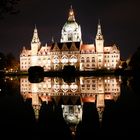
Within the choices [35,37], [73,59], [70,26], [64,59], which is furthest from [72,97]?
[70,26]

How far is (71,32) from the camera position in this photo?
16612 cm

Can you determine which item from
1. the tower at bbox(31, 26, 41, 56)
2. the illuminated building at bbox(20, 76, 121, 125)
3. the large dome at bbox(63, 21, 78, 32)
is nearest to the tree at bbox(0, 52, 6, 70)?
the tower at bbox(31, 26, 41, 56)

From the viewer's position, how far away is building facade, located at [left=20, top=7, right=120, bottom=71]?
5635 inches

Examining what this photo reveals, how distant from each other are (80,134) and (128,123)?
2.55m

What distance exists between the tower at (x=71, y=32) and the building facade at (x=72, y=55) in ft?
8.12

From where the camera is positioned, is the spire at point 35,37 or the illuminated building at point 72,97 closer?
the illuminated building at point 72,97

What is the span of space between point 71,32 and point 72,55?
22830mm

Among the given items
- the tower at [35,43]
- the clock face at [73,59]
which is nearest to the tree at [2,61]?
the tower at [35,43]

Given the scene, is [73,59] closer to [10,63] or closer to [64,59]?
[64,59]

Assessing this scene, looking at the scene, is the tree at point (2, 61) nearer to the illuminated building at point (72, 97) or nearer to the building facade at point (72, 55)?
the building facade at point (72, 55)

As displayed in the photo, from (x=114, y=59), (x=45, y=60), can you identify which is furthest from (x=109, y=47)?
(x=45, y=60)

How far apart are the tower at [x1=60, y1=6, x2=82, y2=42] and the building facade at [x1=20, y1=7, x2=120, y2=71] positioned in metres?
2.47

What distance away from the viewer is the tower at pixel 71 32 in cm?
16543

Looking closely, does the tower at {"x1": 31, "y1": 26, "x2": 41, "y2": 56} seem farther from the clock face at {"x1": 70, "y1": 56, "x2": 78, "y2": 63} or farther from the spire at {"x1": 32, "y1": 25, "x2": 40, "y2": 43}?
the clock face at {"x1": 70, "y1": 56, "x2": 78, "y2": 63}
